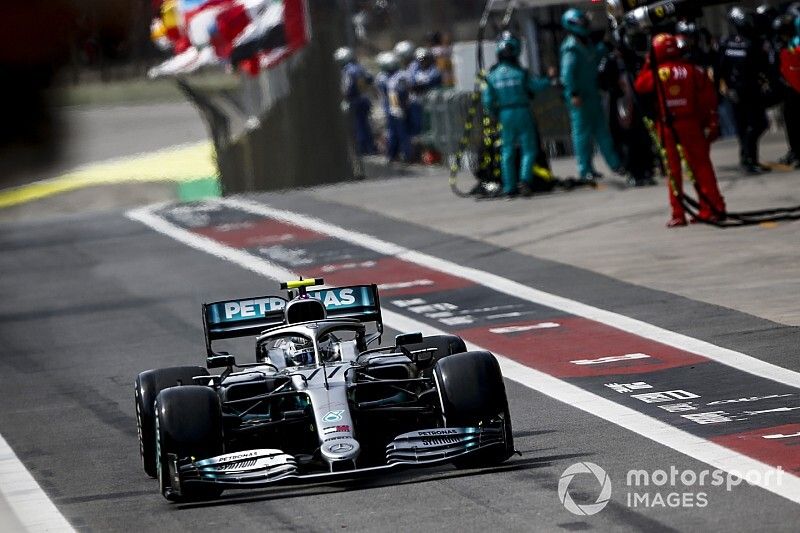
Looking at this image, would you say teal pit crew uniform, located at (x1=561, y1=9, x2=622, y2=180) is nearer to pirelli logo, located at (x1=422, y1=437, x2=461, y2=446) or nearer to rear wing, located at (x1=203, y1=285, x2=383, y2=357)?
rear wing, located at (x1=203, y1=285, x2=383, y2=357)

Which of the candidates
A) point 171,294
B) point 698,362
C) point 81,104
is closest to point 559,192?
point 171,294

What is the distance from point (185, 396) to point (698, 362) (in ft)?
13.9

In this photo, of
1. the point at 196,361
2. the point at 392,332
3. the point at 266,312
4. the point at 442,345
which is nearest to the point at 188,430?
the point at 266,312

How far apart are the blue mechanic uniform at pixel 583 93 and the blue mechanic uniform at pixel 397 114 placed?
6.59m

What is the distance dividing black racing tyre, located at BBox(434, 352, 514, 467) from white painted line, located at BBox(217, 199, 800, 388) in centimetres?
246

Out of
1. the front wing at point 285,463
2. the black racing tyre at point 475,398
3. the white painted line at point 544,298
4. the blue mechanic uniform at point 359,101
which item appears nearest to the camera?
the front wing at point 285,463

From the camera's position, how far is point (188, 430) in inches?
301

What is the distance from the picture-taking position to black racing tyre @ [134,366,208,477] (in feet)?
27.3

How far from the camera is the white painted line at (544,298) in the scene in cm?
1045

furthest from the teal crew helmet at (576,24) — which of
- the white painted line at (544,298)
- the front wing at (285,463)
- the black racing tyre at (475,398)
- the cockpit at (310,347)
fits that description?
the front wing at (285,463)

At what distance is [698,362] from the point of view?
10789 millimetres

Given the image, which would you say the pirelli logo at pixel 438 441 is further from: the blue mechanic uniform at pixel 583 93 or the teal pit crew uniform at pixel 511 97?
the blue mechanic uniform at pixel 583 93

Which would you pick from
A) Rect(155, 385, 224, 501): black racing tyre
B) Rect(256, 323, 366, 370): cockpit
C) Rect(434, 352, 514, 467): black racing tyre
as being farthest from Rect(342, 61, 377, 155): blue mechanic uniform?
Rect(155, 385, 224, 501): black racing tyre

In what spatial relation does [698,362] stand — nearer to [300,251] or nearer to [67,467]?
[67,467]
